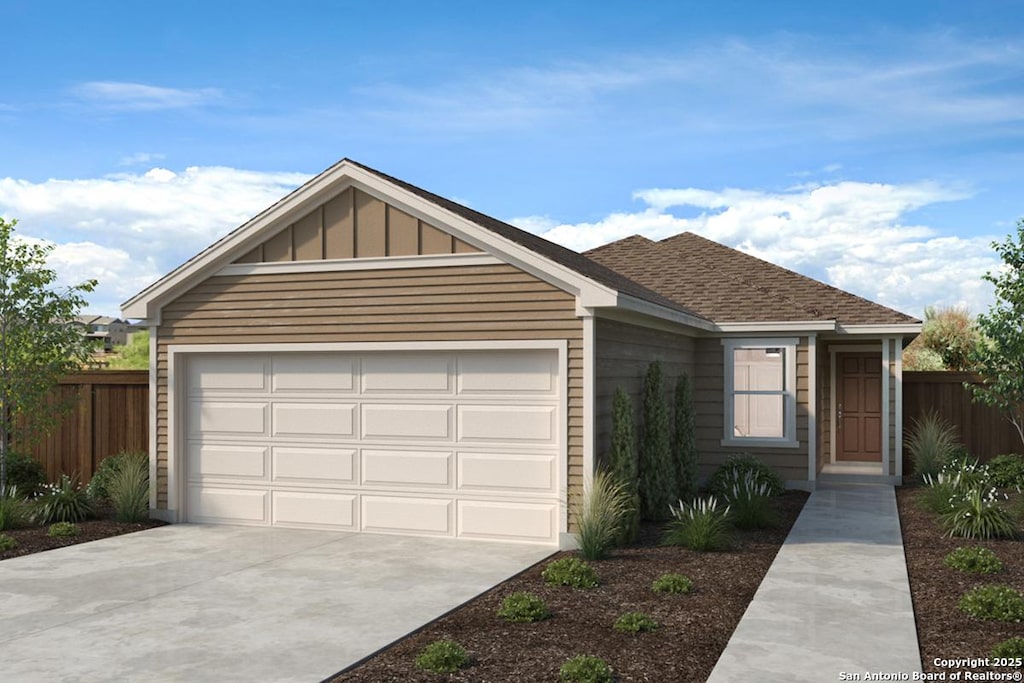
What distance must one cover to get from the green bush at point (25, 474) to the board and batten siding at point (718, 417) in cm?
1035

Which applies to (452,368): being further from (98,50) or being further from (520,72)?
(98,50)

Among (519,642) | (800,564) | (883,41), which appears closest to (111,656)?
(519,642)

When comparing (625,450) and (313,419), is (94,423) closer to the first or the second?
(313,419)

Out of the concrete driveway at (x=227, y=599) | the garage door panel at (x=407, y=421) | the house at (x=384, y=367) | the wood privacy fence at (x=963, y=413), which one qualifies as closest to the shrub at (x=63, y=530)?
the concrete driveway at (x=227, y=599)

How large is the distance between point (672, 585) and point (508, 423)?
3140mm

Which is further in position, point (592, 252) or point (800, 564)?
point (592, 252)

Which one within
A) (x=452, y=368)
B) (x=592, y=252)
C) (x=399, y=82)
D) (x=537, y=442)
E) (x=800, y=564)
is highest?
(x=399, y=82)

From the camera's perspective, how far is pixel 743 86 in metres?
15.0

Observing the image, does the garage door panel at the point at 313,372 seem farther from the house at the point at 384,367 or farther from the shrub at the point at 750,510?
the shrub at the point at 750,510

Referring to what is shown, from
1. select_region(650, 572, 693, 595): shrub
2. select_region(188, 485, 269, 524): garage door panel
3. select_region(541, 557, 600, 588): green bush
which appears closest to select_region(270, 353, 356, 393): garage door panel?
select_region(188, 485, 269, 524): garage door panel

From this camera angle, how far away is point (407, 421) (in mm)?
10945

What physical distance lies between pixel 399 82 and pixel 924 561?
1001 cm

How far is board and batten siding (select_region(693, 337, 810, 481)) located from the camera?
597 inches

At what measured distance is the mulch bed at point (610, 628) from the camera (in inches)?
230
